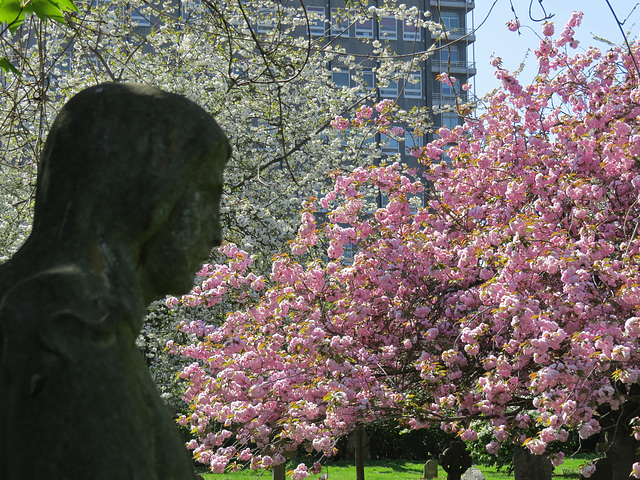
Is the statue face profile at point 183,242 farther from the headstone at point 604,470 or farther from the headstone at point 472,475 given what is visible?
the headstone at point 472,475

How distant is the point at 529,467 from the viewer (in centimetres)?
1200

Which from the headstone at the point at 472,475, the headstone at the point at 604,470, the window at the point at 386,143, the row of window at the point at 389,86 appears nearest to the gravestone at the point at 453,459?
the headstone at the point at 472,475

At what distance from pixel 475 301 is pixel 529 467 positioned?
197 inches

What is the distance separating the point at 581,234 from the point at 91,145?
6.09 metres

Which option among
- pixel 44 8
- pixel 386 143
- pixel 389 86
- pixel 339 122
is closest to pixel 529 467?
pixel 339 122

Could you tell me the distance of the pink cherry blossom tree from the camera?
680 centimetres

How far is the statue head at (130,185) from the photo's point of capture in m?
1.81

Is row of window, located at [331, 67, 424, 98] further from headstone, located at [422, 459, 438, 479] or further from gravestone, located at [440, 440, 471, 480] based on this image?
gravestone, located at [440, 440, 471, 480]

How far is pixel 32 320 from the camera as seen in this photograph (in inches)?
66.1

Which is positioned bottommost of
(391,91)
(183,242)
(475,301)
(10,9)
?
(183,242)

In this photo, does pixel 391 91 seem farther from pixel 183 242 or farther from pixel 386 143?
A: pixel 183 242

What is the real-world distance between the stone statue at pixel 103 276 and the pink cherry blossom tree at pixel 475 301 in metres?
4.90

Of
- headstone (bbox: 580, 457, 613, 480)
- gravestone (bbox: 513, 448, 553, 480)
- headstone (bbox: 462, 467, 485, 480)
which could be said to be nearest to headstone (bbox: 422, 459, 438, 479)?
headstone (bbox: 462, 467, 485, 480)

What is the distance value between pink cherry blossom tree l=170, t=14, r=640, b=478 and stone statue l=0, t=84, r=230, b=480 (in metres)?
4.90
